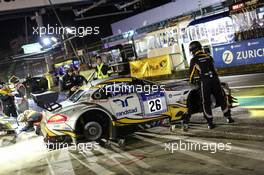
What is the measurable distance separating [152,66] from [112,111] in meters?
14.9

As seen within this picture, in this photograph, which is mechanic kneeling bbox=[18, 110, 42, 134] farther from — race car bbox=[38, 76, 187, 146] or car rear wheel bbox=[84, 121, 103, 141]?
car rear wheel bbox=[84, 121, 103, 141]

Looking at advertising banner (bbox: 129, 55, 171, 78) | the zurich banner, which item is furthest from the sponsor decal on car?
advertising banner (bbox: 129, 55, 171, 78)

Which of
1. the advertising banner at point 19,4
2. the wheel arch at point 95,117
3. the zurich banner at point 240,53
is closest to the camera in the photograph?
the wheel arch at point 95,117

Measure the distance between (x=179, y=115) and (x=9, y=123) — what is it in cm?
684

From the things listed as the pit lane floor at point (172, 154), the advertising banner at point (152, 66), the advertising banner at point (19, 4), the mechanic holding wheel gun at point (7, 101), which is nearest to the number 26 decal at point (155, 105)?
the pit lane floor at point (172, 154)

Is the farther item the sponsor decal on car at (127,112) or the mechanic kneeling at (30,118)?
the mechanic kneeling at (30,118)

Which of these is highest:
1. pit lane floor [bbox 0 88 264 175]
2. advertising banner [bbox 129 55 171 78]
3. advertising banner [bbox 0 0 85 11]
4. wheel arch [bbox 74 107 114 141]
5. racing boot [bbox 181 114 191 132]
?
advertising banner [bbox 0 0 85 11]

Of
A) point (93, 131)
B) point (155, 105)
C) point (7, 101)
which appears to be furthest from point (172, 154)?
point (7, 101)

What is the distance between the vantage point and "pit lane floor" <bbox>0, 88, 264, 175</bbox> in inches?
234

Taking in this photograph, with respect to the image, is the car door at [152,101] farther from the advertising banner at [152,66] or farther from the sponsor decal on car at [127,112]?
the advertising banner at [152,66]

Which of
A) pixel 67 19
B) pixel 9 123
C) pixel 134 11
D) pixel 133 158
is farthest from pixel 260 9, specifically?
pixel 67 19

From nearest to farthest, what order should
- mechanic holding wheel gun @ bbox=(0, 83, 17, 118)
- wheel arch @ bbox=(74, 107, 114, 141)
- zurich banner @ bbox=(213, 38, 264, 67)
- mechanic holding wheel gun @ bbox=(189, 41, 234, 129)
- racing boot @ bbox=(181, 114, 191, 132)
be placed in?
1. wheel arch @ bbox=(74, 107, 114, 141)
2. mechanic holding wheel gun @ bbox=(189, 41, 234, 129)
3. racing boot @ bbox=(181, 114, 191, 132)
4. mechanic holding wheel gun @ bbox=(0, 83, 17, 118)
5. zurich banner @ bbox=(213, 38, 264, 67)

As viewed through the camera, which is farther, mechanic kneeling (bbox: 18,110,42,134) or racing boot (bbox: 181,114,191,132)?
mechanic kneeling (bbox: 18,110,42,134)

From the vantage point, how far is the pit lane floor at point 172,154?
19.5 feet
